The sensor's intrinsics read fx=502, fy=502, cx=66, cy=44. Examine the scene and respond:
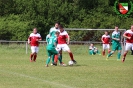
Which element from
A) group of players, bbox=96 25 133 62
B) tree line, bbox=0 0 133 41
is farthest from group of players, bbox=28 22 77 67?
tree line, bbox=0 0 133 41

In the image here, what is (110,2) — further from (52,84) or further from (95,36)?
(52,84)

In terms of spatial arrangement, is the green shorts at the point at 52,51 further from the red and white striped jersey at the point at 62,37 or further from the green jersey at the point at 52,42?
the red and white striped jersey at the point at 62,37

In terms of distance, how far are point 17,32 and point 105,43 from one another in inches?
939

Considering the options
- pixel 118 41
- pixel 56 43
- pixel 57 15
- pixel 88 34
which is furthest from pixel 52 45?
pixel 57 15

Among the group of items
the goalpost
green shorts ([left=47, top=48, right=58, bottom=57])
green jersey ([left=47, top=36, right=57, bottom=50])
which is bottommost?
the goalpost

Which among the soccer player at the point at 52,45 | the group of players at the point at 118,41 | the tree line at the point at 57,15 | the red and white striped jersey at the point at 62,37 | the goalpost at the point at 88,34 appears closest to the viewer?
the soccer player at the point at 52,45

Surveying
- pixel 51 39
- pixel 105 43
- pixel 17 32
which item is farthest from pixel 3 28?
pixel 51 39

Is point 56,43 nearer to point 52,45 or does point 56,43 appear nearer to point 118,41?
point 52,45

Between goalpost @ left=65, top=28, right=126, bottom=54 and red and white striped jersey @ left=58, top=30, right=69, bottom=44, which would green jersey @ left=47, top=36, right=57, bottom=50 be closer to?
red and white striped jersey @ left=58, top=30, right=69, bottom=44

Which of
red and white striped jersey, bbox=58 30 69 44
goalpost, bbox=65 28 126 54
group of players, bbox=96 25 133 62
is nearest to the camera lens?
red and white striped jersey, bbox=58 30 69 44

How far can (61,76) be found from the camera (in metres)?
17.0

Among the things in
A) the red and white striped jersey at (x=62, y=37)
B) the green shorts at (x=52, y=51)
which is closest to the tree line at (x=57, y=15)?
the red and white striped jersey at (x=62, y=37)

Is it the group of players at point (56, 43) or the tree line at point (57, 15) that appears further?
the tree line at point (57, 15)

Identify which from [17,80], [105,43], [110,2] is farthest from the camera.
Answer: [110,2]
